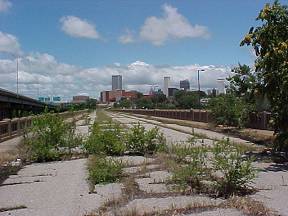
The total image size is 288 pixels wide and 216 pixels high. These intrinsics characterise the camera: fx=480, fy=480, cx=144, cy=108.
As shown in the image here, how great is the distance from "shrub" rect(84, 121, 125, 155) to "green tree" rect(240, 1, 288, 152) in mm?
6147

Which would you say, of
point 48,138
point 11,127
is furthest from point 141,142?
point 11,127

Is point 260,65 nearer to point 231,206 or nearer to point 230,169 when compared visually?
point 230,169

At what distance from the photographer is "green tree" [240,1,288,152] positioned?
1641 centimetres

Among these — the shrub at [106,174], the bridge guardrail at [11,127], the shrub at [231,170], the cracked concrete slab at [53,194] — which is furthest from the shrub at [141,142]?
the shrub at [231,170]

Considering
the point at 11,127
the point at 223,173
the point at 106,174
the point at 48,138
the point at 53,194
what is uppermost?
the point at 48,138

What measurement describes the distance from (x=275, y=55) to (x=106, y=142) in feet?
24.4

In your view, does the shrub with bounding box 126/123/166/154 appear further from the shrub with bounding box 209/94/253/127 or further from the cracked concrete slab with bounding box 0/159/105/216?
the shrub with bounding box 209/94/253/127

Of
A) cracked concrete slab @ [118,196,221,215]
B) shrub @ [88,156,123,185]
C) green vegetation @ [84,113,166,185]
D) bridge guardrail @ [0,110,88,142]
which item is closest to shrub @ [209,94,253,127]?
bridge guardrail @ [0,110,88,142]

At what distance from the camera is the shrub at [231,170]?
1006 cm

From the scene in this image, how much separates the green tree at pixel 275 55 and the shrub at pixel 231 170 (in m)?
6.64

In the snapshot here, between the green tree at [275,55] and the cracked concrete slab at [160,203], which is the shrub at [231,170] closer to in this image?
the cracked concrete slab at [160,203]

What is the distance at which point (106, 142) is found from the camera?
762 inches

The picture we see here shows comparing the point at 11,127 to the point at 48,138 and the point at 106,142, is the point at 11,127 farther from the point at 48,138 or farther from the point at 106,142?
the point at 106,142

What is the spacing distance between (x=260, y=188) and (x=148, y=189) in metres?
2.63
